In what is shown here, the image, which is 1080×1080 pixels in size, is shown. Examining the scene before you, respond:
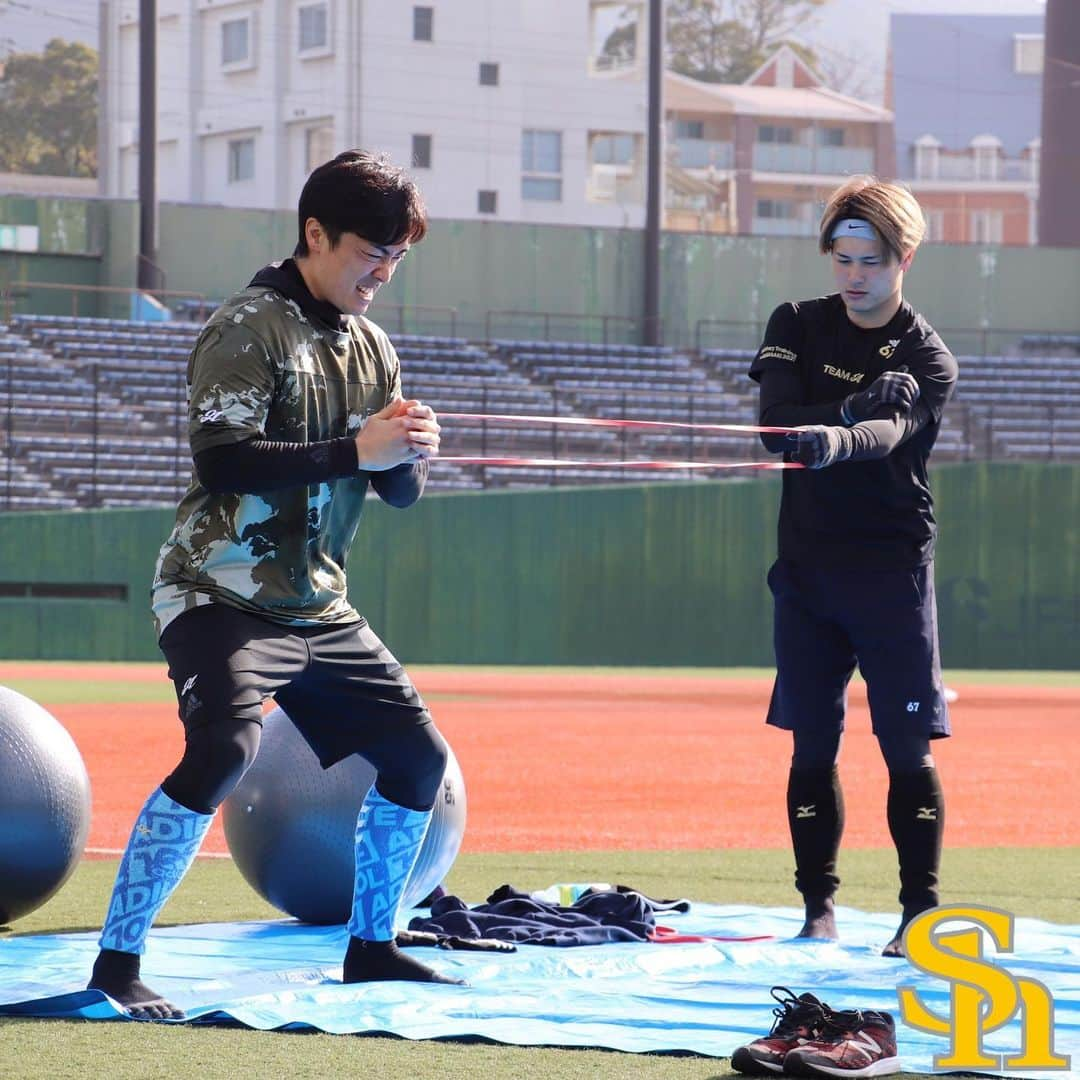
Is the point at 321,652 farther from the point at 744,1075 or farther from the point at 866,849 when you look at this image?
the point at 866,849

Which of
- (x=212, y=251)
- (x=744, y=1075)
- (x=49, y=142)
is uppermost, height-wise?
(x=49, y=142)

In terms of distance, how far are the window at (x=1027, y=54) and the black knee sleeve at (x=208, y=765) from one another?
228 feet

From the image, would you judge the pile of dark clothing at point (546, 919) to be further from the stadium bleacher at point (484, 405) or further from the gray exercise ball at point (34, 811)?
the stadium bleacher at point (484, 405)

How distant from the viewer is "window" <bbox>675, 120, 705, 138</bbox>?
6844 centimetres

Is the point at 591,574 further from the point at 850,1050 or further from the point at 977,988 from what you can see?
the point at 977,988

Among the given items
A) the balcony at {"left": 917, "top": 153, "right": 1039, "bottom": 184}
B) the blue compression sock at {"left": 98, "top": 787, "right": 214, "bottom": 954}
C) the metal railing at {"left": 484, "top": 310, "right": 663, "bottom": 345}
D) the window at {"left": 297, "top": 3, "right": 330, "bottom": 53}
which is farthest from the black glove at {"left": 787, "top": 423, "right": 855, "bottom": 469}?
the balcony at {"left": 917, "top": 153, "right": 1039, "bottom": 184}

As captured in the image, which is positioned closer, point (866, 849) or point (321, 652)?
point (321, 652)

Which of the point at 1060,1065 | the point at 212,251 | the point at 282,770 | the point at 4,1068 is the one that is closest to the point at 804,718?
the point at 282,770

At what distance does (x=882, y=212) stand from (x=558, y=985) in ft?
7.40

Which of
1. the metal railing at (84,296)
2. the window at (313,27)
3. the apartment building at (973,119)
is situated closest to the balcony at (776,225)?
the apartment building at (973,119)

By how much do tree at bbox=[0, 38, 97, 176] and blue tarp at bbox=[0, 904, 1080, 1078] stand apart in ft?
168

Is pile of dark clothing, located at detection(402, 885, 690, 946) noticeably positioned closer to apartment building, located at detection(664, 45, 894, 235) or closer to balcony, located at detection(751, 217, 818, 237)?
apartment building, located at detection(664, 45, 894, 235)

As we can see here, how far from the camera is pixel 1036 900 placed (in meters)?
6.81

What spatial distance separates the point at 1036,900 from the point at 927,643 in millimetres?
1749
